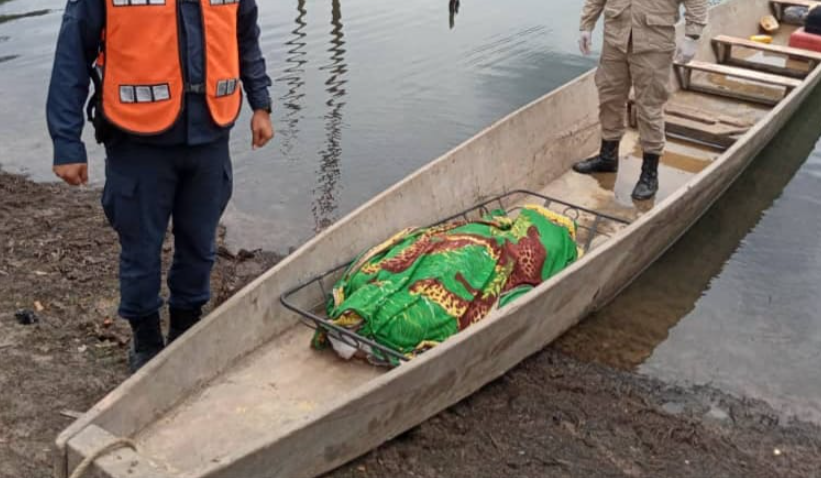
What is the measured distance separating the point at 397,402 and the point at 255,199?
3.69 meters

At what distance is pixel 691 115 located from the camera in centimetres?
768

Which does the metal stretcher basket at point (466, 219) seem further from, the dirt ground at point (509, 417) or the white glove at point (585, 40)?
the white glove at point (585, 40)

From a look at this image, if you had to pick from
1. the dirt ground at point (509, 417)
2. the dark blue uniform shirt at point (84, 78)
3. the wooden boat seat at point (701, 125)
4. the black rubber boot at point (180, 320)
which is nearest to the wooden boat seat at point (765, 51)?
the wooden boat seat at point (701, 125)

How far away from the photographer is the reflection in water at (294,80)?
820 centimetres

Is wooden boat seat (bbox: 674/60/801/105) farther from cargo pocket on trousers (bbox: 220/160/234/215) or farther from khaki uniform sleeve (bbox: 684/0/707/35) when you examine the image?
cargo pocket on trousers (bbox: 220/160/234/215)

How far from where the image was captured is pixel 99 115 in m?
3.39

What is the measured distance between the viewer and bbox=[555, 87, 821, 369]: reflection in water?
506 cm

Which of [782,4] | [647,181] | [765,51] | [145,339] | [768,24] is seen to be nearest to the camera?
[145,339]

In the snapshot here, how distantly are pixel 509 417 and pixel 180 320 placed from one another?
167 centimetres

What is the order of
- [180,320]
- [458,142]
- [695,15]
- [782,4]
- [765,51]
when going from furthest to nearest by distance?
[782,4] → [765,51] → [458,142] → [695,15] → [180,320]

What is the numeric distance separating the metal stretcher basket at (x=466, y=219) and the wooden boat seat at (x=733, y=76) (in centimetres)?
287

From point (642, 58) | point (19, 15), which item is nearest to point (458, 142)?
point (642, 58)

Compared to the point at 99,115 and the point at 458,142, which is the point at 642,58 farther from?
the point at 99,115

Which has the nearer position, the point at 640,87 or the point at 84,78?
the point at 84,78
